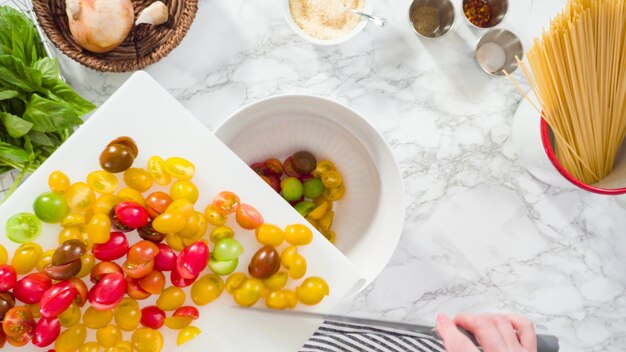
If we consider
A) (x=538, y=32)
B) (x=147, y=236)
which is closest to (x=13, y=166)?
(x=147, y=236)

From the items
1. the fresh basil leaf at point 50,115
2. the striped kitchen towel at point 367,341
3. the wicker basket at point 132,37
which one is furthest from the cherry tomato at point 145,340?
the wicker basket at point 132,37

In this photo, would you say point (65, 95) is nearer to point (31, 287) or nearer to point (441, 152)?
point (31, 287)

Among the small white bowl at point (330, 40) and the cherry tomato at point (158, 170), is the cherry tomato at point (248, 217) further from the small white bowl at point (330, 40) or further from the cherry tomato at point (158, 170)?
the small white bowl at point (330, 40)

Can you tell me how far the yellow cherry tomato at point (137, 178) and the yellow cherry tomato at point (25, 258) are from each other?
5.9 inches

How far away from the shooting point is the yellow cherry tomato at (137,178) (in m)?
0.83

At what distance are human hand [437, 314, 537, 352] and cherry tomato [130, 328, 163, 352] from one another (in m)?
0.38

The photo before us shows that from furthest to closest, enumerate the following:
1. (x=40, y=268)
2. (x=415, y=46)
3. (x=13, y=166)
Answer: (x=415, y=46) < (x=13, y=166) < (x=40, y=268)

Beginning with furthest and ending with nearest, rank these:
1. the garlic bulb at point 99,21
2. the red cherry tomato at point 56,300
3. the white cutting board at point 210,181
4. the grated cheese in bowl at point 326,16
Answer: the grated cheese in bowl at point 326,16
the garlic bulb at point 99,21
the white cutting board at point 210,181
the red cherry tomato at point 56,300

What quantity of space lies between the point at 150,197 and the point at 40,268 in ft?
0.57

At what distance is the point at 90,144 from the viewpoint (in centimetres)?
85

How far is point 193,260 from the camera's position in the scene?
792 millimetres

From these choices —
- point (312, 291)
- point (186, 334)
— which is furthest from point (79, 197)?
point (312, 291)

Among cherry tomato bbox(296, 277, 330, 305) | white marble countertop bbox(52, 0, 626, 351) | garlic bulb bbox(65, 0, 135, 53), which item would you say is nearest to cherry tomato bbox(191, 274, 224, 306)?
cherry tomato bbox(296, 277, 330, 305)

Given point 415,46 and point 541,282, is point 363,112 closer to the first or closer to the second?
point 415,46
